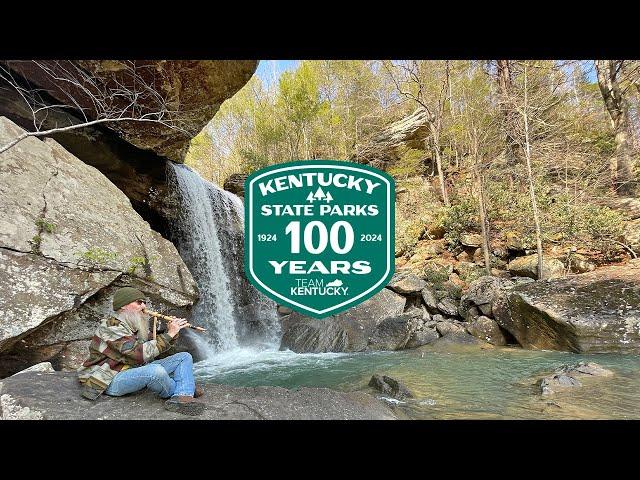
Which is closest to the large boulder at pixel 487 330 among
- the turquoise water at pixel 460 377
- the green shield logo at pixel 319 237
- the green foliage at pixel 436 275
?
the turquoise water at pixel 460 377

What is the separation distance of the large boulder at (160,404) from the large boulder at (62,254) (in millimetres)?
1028

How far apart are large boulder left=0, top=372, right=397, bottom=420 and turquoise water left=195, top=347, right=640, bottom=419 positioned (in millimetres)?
766

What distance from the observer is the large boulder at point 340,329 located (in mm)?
6281

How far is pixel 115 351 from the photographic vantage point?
7.67ft

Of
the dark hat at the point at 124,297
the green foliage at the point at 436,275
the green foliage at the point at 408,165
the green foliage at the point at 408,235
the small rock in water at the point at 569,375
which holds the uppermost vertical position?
the green foliage at the point at 408,165

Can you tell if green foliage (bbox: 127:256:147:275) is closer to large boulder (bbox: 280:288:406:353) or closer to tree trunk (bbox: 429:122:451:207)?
large boulder (bbox: 280:288:406:353)

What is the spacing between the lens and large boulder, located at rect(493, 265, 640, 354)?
5027mm

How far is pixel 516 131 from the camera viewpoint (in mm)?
8188

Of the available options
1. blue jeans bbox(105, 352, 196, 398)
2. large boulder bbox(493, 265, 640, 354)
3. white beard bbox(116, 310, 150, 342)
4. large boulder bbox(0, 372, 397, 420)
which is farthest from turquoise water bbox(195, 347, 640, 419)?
white beard bbox(116, 310, 150, 342)

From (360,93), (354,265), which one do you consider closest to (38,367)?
(354,265)

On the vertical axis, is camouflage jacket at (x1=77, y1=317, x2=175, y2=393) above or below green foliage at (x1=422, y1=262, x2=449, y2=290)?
below

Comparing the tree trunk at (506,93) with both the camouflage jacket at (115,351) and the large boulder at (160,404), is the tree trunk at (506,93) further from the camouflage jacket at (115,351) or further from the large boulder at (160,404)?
the camouflage jacket at (115,351)

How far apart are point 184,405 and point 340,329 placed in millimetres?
4316

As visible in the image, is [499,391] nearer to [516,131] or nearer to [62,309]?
[62,309]
